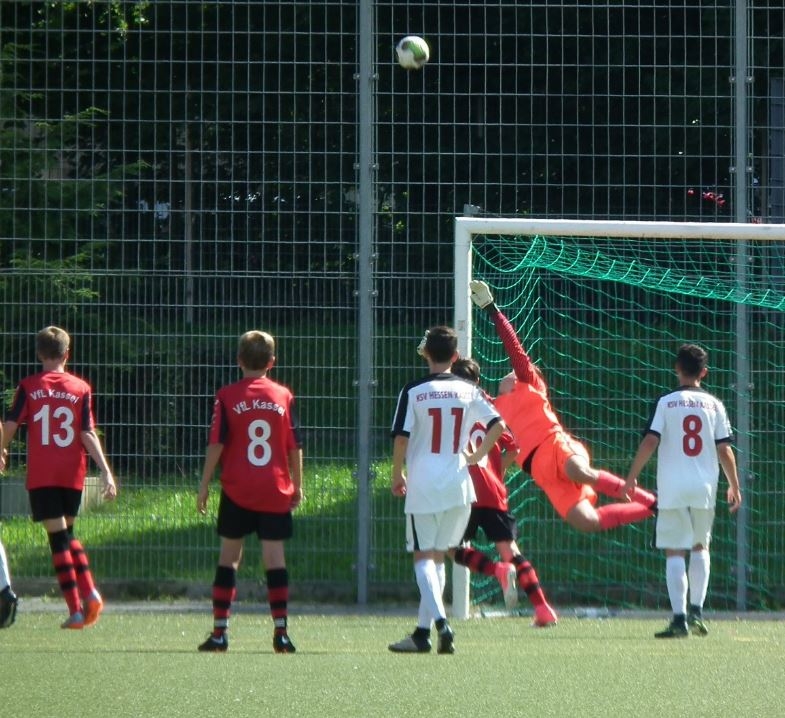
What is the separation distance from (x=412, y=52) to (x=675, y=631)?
400 centimetres

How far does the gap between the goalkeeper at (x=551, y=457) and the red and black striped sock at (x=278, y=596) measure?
1.94 metres

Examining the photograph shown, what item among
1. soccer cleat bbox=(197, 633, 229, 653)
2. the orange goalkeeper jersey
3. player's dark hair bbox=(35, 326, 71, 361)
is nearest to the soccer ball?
the orange goalkeeper jersey

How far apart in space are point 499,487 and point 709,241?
3.35m

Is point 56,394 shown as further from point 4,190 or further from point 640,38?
point 640,38

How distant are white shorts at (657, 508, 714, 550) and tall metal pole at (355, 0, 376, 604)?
2.37m

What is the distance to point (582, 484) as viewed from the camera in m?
8.55

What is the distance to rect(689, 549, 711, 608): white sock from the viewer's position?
8234 millimetres

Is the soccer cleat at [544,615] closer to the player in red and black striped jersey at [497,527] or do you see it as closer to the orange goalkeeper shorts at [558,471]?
the player in red and black striped jersey at [497,527]

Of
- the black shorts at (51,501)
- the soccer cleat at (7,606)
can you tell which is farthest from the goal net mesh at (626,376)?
the soccer cleat at (7,606)

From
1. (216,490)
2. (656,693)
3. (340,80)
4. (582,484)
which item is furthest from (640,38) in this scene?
(656,693)

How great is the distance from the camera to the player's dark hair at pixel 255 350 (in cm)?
732

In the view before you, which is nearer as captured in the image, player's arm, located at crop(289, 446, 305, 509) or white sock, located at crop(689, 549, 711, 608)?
player's arm, located at crop(289, 446, 305, 509)

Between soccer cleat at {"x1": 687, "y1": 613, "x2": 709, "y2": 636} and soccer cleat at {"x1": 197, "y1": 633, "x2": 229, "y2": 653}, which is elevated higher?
soccer cleat at {"x1": 197, "y1": 633, "x2": 229, "y2": 653}

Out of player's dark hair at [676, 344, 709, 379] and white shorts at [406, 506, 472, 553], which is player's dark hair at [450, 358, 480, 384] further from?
player's dark hair at [676, 344, 709, 379]
